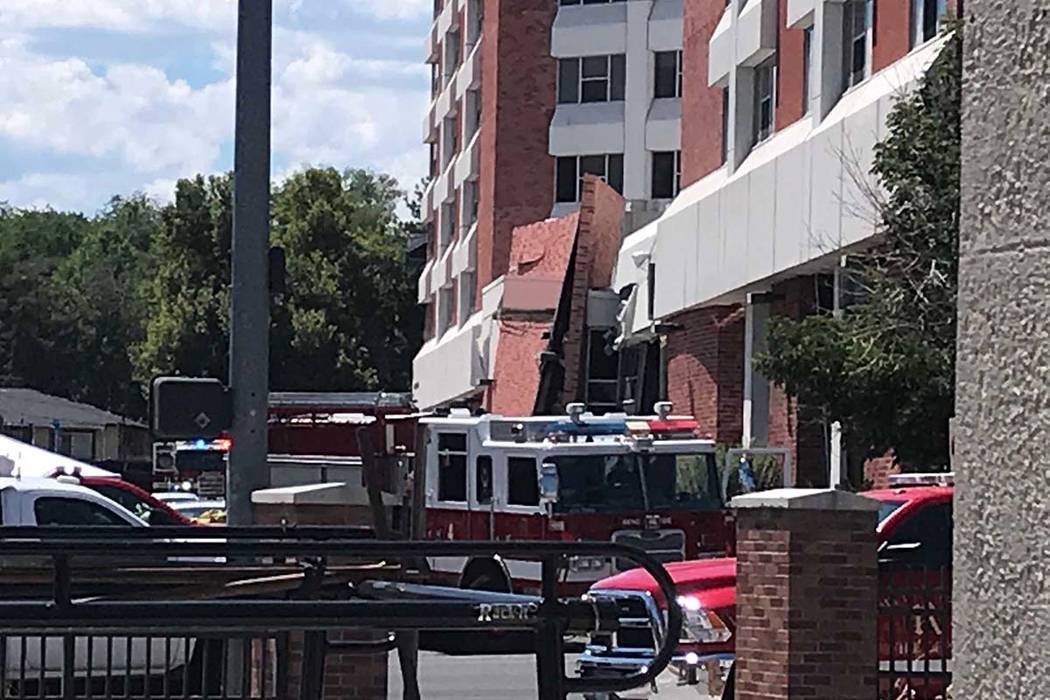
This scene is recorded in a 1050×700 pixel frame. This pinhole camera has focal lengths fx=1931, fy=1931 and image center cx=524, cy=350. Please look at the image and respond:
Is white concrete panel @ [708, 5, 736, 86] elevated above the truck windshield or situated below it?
above

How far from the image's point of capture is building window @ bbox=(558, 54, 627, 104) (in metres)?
53.8

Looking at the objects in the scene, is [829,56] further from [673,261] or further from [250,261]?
[250,261]

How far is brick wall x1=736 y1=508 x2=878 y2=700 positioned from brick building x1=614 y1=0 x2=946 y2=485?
11986 mm

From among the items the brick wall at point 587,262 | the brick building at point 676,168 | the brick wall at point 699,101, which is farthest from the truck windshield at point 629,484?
the brick wall at point 587,262

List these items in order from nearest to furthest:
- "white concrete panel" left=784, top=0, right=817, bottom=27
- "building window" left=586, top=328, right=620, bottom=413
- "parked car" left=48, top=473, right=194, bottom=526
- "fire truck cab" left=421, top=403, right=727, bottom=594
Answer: "parked car" left=48, top=473, right=194, bottom=526 < "fire truck cab" left=421, top=403, right=727, bottom=594 < "white concrete panel" left=784, top=0, right=817, bottom=27 < "building window" left=586, top=328, right=620, bottom=413

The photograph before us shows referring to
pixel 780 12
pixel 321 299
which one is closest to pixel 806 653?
pixel 780 12

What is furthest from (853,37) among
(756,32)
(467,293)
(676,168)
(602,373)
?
(467,293)

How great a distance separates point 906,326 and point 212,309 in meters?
59.1

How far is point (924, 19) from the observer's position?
2461cm

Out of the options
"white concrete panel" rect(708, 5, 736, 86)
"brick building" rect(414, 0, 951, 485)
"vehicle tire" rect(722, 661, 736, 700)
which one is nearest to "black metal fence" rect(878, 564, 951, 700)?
"vehicle tire" rect(722, 661, 736, 700)

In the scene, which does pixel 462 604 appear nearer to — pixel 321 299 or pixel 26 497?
pixel 26 497

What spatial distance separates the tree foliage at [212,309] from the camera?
74.6 m

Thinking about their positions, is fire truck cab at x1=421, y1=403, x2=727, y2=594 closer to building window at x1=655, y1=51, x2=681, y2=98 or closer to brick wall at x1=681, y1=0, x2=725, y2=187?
brick wall at x1=681, y1=0, x2=725, y2=187

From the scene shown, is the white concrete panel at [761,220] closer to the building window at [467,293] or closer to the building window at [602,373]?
the building window at [602,373]
